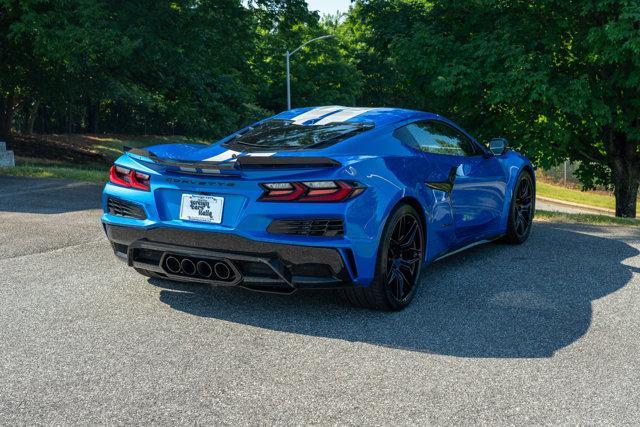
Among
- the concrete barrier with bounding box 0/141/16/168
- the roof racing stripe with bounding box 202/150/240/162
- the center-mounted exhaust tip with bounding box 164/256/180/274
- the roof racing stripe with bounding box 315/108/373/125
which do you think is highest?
the roof racing stripe with bounding box 315/108/373/125

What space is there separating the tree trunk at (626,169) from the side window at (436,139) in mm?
14025

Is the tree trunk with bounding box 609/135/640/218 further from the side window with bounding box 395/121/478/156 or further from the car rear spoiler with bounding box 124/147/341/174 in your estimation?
the car rear spoiler with bounding box 124/147/341/174

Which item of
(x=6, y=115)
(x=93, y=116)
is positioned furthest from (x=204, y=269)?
(x=93, y=116)

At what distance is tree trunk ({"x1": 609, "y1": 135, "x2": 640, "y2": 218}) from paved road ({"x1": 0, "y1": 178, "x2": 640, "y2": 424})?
1383cm

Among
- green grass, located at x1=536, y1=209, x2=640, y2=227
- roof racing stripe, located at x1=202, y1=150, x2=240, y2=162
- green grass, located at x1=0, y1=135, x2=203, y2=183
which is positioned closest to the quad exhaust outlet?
roof racing stripe, located at x1=202, y1=150, x2=240, y2=162

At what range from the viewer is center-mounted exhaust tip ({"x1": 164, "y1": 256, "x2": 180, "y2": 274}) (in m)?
4.62

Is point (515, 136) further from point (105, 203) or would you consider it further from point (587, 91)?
point (105, 203)

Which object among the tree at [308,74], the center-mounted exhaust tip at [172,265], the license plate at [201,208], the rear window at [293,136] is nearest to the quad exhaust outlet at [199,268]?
the center-mounted exhaust tip at [172,265]

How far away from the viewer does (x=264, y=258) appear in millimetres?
4375

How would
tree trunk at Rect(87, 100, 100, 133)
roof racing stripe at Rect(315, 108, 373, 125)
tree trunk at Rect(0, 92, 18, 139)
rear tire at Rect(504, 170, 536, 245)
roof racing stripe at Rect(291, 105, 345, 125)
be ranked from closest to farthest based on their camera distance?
roof racing stripe at Rect(315, 108, 373, 125)
roof racing stripe at Rect(291, 105, 345, 125)
rear tire at Rect(504, 170, 536, 245)
tree trunk at Rect(0, 92, 18, 139)
tree trunk at Rect(87, 100, 100, 133)

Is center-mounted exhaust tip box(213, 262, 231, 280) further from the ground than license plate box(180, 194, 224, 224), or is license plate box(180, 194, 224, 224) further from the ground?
license plate box(180, 194, 224, 224)

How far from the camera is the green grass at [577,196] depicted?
3622cm

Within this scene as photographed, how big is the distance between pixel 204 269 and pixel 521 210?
13.8 ft

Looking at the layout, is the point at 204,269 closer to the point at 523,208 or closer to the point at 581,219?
the point at 523,208
